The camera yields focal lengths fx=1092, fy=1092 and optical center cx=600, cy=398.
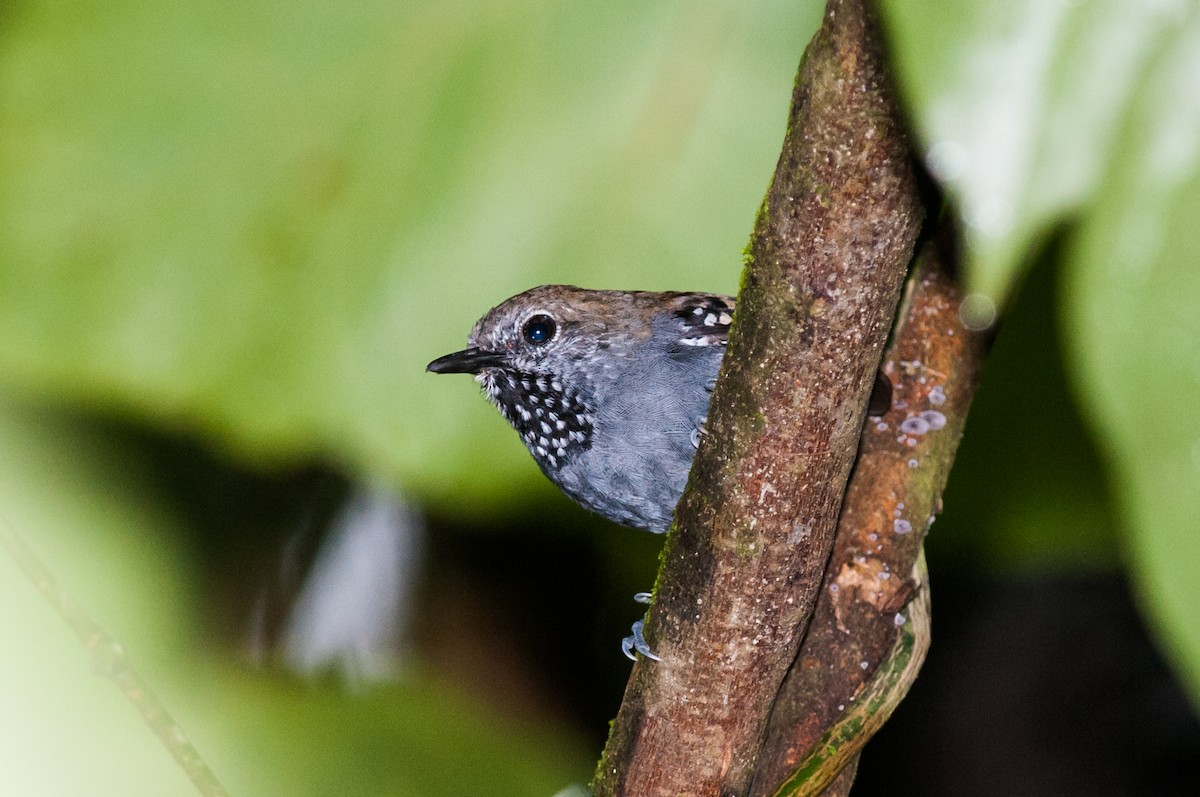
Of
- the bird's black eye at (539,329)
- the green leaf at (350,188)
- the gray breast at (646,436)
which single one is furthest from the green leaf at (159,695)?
the bird's black eye at (539,329)

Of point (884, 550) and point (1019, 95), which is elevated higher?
point (1019, 95)

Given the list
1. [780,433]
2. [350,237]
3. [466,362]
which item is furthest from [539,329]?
[780,433]

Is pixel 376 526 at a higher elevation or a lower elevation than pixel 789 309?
lower

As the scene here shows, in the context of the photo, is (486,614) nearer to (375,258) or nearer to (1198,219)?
(375,258)

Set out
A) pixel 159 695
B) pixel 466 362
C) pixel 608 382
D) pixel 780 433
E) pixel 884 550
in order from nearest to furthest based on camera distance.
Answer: pixel 780 433
pixel 884 550
pixel 466 362
pixel 608 382
pixel 159 695

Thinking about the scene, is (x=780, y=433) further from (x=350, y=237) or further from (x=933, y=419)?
(x=350, y=237)

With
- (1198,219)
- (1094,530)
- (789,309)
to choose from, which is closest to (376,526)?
(1094,530)

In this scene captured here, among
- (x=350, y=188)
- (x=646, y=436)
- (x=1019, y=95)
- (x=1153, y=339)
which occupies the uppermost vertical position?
(x=1019, y=95)
